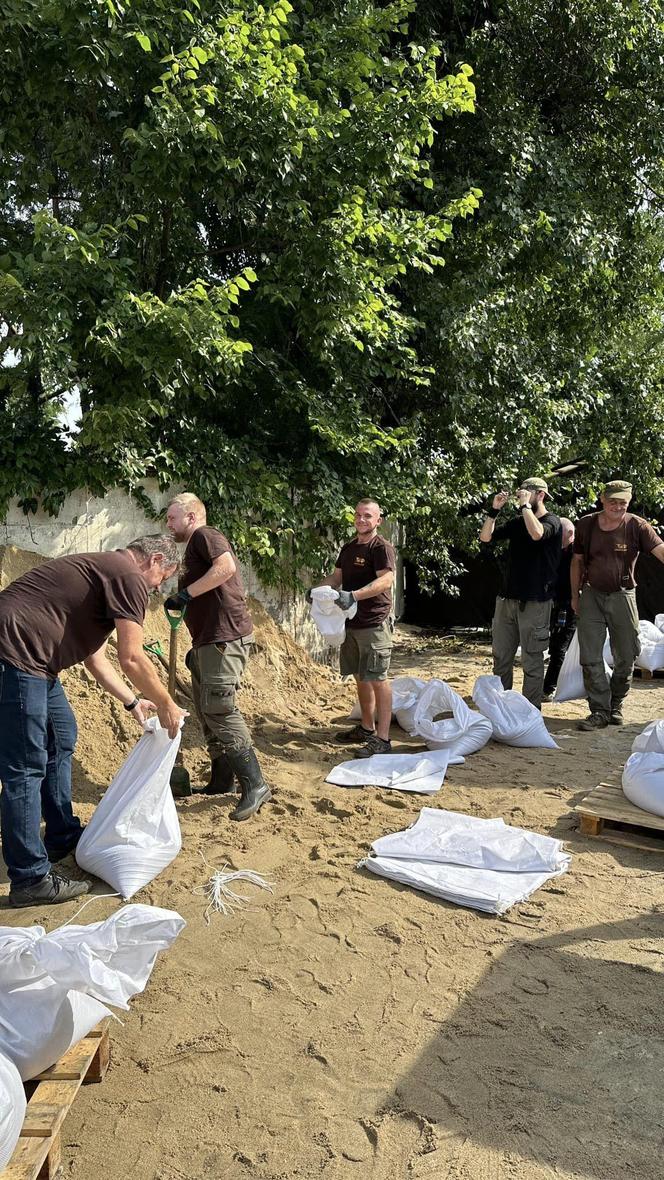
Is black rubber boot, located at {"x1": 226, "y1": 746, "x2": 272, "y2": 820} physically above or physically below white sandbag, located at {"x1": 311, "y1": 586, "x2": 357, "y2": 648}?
below

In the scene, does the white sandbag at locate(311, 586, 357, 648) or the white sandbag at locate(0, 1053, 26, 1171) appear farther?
the white sandbag at locate(311, 586, 357, 648)

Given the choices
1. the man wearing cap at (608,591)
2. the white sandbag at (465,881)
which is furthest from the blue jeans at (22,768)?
the man wearing cap at (608,591)

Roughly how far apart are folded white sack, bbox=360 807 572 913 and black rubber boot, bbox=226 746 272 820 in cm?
76

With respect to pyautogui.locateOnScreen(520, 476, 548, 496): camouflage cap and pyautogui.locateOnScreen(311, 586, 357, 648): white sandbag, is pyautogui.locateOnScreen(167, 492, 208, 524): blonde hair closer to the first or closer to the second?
pyautogui.locateOnScreen(311, 586, 357, 648): white sandbag

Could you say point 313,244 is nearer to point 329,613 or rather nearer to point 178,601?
point 329,613

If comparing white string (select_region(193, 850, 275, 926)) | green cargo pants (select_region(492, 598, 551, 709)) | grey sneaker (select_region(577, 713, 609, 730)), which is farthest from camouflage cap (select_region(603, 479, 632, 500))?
white string (select_region(193, 850, 275, 926))

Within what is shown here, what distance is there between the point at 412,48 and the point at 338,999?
7.16 metres

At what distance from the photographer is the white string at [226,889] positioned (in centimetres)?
333

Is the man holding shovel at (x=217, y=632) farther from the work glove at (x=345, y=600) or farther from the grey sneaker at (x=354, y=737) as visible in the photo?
the grey sneaker at (x=354, y=737)

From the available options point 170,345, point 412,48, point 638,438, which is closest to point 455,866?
point 170,345

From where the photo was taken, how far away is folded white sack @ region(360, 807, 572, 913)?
3.43 m

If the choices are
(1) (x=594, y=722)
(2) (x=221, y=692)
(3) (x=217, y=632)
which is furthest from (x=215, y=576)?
(1) (x=594, y=722)

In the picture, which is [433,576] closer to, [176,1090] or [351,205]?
[351,205]

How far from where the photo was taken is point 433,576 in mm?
10062
